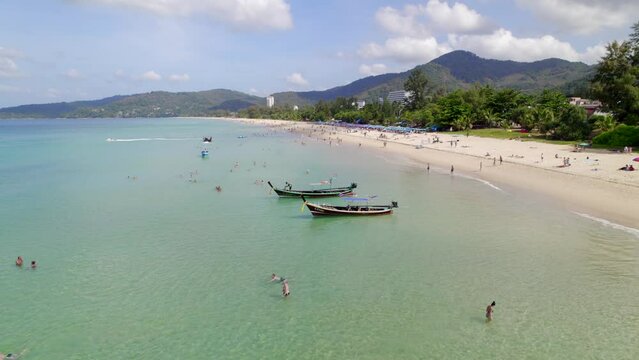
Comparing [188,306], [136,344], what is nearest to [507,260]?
[188,306]

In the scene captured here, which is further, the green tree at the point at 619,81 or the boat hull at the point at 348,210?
the green tree at the point at 619,81

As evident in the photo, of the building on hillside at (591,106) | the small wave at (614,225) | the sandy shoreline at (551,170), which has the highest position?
the building on hillside at (591,106)

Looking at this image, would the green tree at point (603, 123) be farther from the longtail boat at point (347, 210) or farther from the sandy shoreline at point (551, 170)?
the longtail boat at point (347, 210)

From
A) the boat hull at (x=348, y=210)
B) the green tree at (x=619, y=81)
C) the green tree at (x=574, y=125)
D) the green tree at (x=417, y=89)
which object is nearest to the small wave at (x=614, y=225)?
the boat hull at (x=348, y=210)

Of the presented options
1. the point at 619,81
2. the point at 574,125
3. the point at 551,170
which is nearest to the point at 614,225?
the point at 551,170

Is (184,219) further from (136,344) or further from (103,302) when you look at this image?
(136,344)

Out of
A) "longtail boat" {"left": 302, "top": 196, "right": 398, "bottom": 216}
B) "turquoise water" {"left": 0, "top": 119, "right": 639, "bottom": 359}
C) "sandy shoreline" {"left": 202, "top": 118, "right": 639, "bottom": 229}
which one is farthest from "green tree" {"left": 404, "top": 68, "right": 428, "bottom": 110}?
"longtail boat" {"left": 302, "top": 196, "right": 398, "bottom": 216}

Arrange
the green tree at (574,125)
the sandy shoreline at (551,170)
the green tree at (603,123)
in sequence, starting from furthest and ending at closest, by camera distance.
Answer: the green tree at (574,125), the green tree at (603,123), the sandy shoreline at (551,170)

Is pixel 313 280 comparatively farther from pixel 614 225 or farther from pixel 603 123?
pixel 603 123
